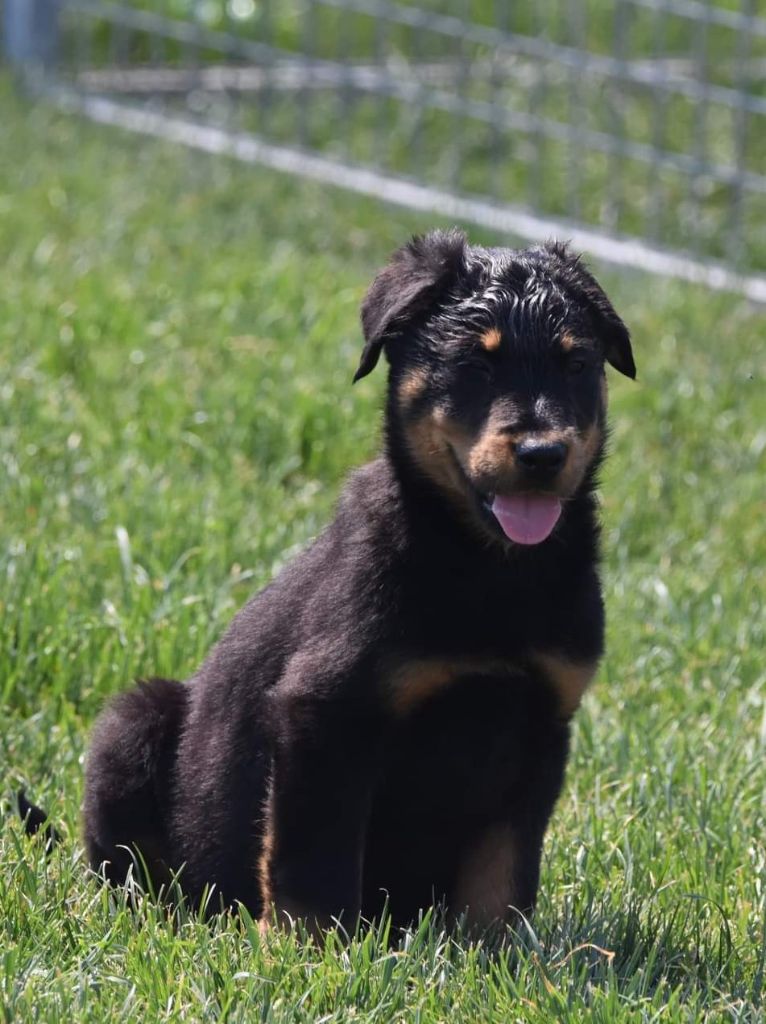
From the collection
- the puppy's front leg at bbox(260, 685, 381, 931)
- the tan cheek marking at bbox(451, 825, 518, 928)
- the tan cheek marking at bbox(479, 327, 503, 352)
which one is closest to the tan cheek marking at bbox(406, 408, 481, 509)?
the tan cheek marking at bbox(479, 327, 503, 352)

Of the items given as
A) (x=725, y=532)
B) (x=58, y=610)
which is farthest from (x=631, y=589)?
(x=58, y=610)

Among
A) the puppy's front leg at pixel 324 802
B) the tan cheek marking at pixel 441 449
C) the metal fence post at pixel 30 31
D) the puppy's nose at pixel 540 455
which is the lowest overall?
the puppy's front leg at pixel 324 802

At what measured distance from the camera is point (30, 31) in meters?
9.49

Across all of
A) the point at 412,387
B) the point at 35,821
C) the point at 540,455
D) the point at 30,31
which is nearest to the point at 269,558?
the point at 35,821

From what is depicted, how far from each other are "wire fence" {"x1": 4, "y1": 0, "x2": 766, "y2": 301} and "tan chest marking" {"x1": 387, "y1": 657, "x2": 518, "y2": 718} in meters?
4.59

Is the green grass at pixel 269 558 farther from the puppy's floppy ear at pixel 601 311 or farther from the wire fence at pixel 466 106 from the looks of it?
the puppy's floppy ear at pixel 601 311

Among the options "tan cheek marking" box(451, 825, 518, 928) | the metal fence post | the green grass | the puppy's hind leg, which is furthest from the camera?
the metal fence post

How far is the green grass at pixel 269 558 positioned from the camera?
309 centimetres

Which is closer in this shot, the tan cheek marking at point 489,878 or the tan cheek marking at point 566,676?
the tan cheek marking at point 566,676

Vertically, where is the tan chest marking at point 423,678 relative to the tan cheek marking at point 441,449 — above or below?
below

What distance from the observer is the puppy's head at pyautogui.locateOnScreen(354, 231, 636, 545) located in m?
3.30

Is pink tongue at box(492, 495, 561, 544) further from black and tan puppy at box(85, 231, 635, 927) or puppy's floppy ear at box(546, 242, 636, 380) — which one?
puppy's floppy ear at box(546, 242, 636, 380)

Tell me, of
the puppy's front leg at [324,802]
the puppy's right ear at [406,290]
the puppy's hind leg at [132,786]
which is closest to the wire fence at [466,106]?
the puppy's right ear at [406,290]

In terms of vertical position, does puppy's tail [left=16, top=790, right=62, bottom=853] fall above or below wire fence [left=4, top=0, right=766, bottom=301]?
below
